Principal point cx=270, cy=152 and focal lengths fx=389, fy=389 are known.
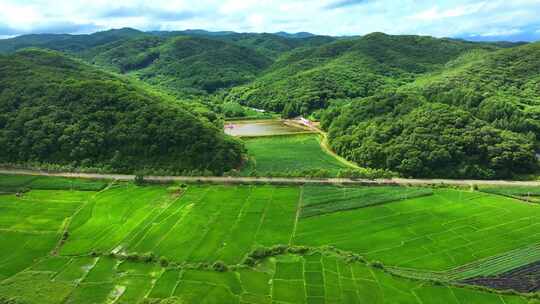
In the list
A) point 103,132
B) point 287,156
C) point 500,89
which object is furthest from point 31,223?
point 500,89

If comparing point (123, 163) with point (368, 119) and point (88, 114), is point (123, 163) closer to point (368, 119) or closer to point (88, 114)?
point (88, 114)

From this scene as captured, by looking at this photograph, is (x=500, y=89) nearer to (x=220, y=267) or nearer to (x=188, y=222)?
(x=188, y=222)

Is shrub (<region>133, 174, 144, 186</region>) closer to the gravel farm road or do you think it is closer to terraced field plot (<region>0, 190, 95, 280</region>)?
the gravel farm road

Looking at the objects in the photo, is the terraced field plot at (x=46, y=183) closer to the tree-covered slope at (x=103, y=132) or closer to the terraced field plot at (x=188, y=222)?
the terraced field plot at (x=188, y=222)

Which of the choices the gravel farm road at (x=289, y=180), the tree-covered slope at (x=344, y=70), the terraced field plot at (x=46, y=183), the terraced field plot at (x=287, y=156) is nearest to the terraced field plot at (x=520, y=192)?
the gravel farm road at (x=289, y=180)

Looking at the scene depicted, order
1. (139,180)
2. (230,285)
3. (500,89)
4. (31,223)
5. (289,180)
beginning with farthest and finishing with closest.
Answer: (500,89) → (289,180) → (139,180) → (31,223) → (230,285)

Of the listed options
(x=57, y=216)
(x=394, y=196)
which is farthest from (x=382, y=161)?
(x=57, y=216)
